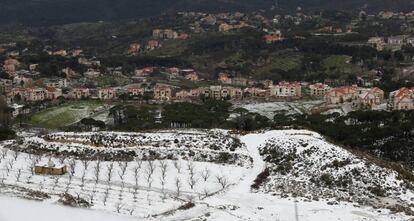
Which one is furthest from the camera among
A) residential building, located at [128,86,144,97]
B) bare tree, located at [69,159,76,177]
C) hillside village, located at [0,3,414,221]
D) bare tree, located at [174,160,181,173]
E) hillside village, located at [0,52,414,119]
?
residential building, located at [128,86,144,97]

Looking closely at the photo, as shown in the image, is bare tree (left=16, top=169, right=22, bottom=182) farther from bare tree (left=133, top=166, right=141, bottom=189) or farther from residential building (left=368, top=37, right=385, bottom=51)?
residential building (left=368, top=37, right=385, bottom=51)

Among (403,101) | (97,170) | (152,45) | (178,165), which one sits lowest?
(152,45)

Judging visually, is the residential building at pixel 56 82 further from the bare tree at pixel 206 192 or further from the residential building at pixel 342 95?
the bare tree at pixel 206 192

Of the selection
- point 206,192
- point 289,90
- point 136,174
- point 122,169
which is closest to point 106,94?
point 289,90

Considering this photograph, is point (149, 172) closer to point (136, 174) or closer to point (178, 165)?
point (136, 174)

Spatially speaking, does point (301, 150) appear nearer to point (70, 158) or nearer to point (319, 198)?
point (319, 198)

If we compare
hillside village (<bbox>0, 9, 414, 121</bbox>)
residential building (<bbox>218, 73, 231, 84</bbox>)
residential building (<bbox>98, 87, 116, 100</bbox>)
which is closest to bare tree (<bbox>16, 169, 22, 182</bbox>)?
hillside village (<bbox>0, 9, 414, 121</bbox>)
